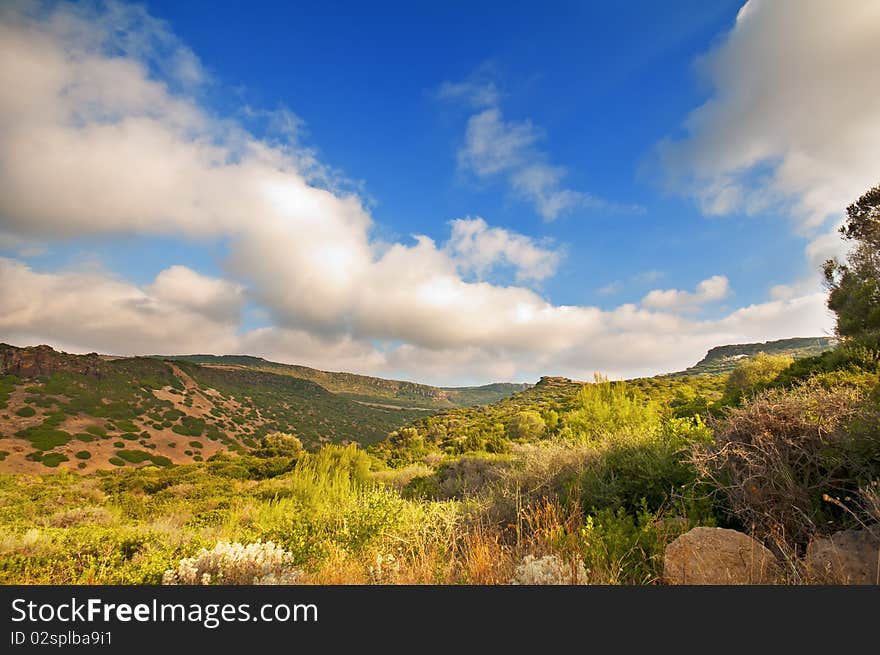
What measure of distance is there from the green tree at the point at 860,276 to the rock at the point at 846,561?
1911 centimetres

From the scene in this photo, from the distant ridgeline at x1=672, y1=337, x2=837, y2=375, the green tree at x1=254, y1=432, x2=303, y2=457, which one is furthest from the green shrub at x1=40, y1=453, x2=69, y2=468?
the distant ridgeline at x1=672, y1=337, x2=837, y2=375

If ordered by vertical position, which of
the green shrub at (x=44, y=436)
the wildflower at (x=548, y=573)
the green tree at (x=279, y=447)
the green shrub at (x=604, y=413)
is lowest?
the green tree at (x=279, y=447)

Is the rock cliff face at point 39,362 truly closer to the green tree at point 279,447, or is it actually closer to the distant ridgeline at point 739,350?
the green tree at point 279,447

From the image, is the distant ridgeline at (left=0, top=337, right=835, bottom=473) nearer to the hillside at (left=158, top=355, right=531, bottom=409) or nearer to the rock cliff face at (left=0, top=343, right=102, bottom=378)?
the rock cliff face at (left=0, top=343, right=102, bottom=378)

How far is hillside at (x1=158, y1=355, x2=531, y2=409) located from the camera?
12025 cm

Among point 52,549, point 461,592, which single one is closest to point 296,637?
point 461,592

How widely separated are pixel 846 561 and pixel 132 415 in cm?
5735

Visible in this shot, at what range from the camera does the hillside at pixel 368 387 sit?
120250 mm

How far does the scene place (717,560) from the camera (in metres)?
3.72

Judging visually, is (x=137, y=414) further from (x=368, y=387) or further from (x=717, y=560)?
(x=368, y=387)

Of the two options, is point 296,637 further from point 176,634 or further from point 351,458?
point 351,458

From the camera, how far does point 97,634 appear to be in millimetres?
2512

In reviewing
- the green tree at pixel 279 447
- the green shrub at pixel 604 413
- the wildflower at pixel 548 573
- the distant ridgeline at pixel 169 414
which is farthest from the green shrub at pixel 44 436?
the wildflower at pixel 548 573

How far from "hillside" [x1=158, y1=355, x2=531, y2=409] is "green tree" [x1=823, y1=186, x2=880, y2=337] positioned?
100399mm
